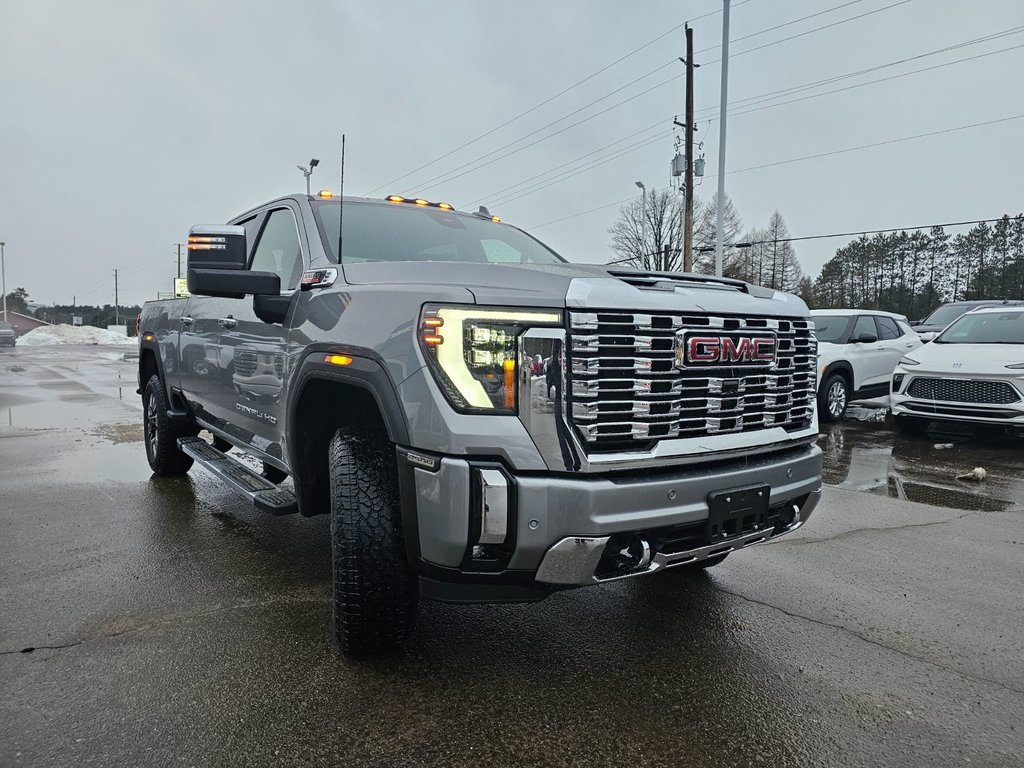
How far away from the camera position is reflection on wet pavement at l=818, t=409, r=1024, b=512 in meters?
5.86

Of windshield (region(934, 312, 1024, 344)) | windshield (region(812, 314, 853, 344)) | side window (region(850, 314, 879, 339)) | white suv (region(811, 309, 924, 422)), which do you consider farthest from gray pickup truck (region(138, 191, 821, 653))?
side window (region(850, 314, 879, 339))

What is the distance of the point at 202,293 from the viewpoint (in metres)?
3.12

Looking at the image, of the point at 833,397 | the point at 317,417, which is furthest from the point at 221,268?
the point at 833,397

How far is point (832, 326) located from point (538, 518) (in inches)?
396

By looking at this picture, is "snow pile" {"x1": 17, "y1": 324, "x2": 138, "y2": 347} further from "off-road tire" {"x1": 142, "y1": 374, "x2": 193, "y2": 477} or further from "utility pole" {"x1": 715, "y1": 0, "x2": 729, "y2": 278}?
"off-road tire" {"x1": 142, "y1": 374, "x2": 193, "y2": 477}

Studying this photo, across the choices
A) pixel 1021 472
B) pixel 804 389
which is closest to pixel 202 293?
pixel 804 389

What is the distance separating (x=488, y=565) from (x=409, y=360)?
0.72m

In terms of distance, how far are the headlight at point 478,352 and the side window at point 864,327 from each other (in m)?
9.77

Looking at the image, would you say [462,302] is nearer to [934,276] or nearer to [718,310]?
[718,310]

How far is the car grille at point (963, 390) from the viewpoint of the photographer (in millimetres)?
7800

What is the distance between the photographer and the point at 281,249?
13.2 ft

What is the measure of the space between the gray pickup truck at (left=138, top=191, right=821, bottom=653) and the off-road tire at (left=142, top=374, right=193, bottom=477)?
114 inches

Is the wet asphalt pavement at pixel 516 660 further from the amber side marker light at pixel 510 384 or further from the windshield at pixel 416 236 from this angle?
the windshield at pixel 416 236

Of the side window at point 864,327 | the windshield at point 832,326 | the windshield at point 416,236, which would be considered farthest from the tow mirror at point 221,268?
the side window at point 864,327
